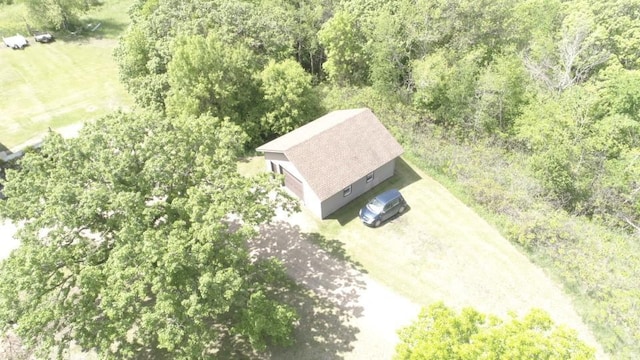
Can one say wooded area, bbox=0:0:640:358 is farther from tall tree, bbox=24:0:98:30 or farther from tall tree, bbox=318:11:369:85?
tall tree, bbox=24:0:98:30

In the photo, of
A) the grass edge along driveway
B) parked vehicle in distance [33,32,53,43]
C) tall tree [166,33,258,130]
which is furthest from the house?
parked vehicle in distance [33,32,53,43]

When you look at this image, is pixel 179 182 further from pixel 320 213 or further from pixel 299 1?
pixel 299 1

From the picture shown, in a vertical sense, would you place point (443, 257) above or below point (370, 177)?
below

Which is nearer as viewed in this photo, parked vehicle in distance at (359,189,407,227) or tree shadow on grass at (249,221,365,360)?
tree shadow on grass at (249,221,365,360)

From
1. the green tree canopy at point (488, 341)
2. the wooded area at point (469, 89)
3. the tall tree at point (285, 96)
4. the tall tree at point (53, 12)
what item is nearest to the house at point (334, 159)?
the tall tree at point (285, 96)

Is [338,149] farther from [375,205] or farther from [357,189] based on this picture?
[375,205]

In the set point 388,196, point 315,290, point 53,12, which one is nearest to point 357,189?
point 388,196
